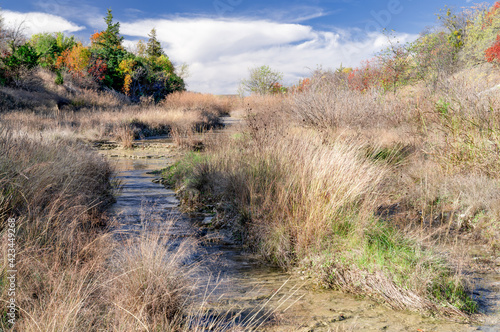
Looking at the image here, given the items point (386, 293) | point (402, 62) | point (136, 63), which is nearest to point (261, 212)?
point (386, 293)

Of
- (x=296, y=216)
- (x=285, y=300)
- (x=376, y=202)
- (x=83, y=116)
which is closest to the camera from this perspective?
(x=285, y=300)

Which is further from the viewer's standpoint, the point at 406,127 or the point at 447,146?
the point at 406,127

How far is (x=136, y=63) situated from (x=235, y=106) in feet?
33.7

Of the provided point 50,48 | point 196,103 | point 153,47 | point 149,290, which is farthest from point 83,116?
point 153,47

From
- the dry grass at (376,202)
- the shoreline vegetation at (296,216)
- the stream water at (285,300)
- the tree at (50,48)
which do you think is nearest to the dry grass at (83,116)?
the tree at (50,48)

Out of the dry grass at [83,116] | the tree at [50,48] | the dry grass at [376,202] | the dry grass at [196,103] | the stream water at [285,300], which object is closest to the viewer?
the stream water at [285,300]

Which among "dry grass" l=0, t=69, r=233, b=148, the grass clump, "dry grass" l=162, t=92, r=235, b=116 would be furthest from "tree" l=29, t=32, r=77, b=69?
the grass clump

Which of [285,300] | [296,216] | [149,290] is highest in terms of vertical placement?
[296,216]

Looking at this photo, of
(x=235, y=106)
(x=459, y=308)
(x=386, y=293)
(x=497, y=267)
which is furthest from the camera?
(x=235, y=106)

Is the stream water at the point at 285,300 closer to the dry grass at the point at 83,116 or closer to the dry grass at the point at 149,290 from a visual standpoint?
the dry grass at the point at 149,290

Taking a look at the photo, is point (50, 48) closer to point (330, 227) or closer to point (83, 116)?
point (83, 116)

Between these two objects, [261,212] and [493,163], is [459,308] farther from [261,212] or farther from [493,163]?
[493,163]

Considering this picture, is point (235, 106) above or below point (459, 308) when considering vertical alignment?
above

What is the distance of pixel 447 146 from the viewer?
6.66m
